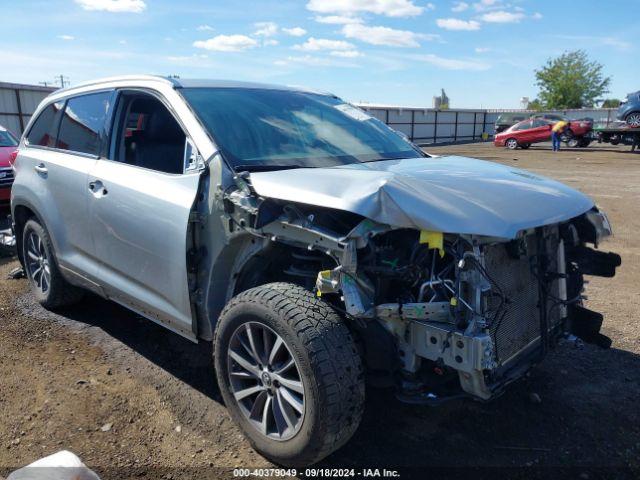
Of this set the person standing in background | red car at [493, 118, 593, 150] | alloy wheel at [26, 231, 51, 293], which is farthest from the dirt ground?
red car at [493, 118, 593, 150]

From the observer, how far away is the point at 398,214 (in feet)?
8.00

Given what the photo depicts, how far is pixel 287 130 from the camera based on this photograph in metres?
3.62

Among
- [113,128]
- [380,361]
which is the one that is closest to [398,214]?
[380,361]

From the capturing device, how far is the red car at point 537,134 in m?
29.2

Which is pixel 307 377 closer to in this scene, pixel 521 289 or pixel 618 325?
pixel 521 289

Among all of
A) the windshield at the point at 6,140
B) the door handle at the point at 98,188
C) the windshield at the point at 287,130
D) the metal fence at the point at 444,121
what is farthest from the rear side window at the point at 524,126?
the door handle at the point at 98,188

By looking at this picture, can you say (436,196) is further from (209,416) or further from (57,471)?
(57,471)

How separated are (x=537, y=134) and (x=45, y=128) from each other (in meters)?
29.7

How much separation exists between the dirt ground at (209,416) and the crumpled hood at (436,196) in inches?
49.0

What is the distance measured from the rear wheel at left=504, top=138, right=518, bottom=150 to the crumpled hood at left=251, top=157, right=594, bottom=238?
98.2ft

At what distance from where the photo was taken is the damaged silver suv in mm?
2508

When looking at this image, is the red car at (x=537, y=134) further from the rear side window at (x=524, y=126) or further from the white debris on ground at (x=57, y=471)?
the white debris on ground at (x=57, y=471)

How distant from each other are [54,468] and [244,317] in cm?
103

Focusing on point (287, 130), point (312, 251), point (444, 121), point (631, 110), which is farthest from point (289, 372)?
point (444, 121)
